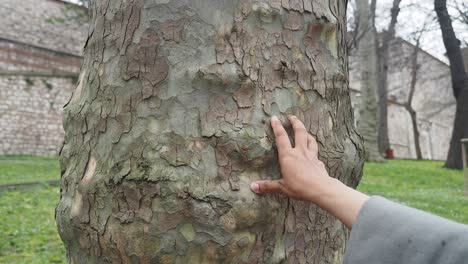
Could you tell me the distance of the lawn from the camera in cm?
454

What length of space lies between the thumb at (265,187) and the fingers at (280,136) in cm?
10

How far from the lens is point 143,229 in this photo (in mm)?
1395

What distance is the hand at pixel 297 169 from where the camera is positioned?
138cm

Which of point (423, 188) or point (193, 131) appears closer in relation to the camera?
point (193, 131)

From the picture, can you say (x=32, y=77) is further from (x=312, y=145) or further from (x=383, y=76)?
(x=312, y=145)

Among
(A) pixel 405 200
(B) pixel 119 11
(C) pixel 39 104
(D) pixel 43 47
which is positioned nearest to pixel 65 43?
(D) pixel 43 47

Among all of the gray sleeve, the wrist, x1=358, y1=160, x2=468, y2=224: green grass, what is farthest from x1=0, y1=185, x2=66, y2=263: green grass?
x1=358, y1=160, x2=468, y2=224: green grass

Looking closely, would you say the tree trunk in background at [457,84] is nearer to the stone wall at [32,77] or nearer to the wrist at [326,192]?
the stone wall at [32,77]

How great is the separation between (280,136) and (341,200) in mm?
269

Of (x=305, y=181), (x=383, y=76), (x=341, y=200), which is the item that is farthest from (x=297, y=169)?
(x=383, y=76)

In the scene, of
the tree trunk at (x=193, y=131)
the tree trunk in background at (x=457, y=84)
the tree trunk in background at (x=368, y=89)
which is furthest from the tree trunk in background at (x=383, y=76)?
the tree trunk at (x=193, y=131)

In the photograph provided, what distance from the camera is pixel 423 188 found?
9.88 metres

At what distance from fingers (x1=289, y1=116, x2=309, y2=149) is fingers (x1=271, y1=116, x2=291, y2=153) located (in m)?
0.03

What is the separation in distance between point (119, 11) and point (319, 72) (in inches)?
25.6
